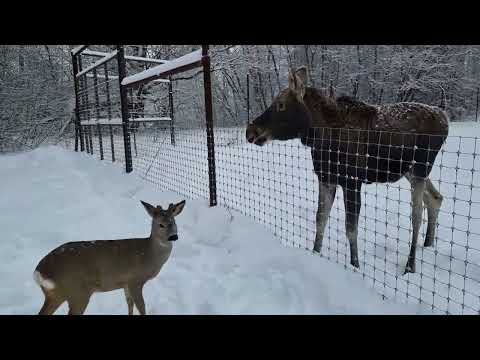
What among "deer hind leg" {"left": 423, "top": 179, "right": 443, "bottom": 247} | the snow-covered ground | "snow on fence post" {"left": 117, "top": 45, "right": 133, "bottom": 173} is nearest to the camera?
the snow-covered ground

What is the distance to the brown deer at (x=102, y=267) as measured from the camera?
8.13 feet

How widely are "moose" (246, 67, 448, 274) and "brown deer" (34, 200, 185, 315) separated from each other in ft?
5.67

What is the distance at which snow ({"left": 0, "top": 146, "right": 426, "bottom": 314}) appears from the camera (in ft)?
Result: 9.68

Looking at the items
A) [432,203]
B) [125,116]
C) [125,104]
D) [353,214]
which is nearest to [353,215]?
[353,214]

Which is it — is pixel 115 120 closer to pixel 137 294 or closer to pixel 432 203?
pixel 137 294

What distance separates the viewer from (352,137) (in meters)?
3.84

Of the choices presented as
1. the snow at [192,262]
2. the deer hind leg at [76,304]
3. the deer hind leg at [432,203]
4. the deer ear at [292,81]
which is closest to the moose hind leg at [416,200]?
the deer hind leg at [432,203]

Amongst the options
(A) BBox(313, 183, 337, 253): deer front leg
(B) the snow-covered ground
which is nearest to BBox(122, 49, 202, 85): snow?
(B) the snow-covered ground

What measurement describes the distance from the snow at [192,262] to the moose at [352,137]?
0.80 metres

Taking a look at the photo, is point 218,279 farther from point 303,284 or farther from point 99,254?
point 99,254

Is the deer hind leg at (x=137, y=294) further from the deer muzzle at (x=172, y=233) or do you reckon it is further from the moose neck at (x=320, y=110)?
the moose neck at (x=320, y=110)

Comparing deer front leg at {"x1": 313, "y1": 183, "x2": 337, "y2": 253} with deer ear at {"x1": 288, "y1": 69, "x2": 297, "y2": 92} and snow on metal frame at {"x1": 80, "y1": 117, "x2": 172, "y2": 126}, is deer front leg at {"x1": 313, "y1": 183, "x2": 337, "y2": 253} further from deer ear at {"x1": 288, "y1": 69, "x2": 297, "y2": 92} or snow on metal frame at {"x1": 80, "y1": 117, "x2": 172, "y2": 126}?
snow on metal frame at {"x1": 80, "y1": 117, "x2": 172, "y2": 126}

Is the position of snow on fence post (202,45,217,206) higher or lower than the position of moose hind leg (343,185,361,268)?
higher
